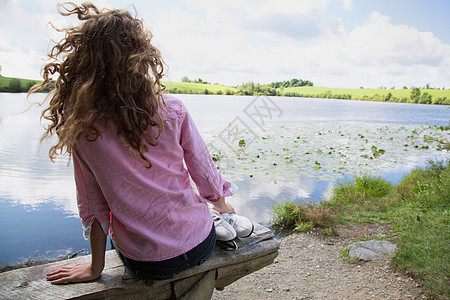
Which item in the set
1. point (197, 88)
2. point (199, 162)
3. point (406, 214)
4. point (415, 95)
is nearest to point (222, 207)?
point (199, 162)

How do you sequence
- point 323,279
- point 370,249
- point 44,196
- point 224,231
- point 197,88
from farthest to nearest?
1. point 197,88
2. point 44,196
3. point 370,249
4. point 323,279
5. point 224,231

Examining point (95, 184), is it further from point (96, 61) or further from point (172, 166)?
point (96, 61)

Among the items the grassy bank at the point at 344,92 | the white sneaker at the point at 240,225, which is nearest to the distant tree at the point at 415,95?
the grassy bank at the point at 344,92

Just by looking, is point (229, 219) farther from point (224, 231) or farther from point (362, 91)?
point (362, 91)

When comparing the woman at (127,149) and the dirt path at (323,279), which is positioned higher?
the woman at (127,149)

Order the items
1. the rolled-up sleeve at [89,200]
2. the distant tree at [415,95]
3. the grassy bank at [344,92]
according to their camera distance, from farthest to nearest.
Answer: the distant tree at [415,95] → the grassy bank at [344,92] → the rolled-up sleeve at [89,200]

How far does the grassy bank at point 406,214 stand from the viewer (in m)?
2.08

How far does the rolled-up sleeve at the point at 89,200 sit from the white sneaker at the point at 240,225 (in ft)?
1.65

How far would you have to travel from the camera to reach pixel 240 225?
50.9 inches

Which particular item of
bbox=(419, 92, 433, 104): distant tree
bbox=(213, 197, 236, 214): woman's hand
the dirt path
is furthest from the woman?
bbox=(419, 92, 433, 104): distant tree

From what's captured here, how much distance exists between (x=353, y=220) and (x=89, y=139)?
338 centimetres

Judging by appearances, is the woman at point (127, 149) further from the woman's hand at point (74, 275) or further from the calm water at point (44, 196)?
the calm water at point (44, 196)

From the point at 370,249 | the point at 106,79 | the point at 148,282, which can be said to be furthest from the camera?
the point at 370,249

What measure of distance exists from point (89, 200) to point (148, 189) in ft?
0.67
